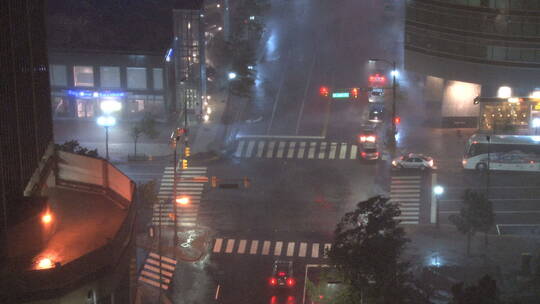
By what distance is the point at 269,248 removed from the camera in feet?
135

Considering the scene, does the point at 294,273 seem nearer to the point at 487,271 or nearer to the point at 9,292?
the point at 487,271

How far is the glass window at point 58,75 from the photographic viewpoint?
71.5m

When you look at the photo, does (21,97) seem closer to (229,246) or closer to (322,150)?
(229,246)

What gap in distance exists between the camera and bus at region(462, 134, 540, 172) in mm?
53844

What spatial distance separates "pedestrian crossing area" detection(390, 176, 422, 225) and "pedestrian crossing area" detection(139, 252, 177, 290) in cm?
1503

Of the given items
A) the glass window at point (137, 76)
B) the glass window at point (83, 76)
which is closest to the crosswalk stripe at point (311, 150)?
the glass window at point (137, 76)

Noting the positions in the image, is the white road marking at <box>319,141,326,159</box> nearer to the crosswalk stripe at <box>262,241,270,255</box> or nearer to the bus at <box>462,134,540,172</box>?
the bus at <box>462,134,540,172</box>

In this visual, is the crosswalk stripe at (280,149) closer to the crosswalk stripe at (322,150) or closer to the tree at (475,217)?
the crosswalk stripe at (322,150)

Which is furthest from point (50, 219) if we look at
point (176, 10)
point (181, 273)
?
point (176, 10)

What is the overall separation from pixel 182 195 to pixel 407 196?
624 inches

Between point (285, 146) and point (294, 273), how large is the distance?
25077 millimetres

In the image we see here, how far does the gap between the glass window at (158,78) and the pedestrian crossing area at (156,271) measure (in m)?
34.3

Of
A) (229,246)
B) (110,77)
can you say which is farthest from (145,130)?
(229,246)

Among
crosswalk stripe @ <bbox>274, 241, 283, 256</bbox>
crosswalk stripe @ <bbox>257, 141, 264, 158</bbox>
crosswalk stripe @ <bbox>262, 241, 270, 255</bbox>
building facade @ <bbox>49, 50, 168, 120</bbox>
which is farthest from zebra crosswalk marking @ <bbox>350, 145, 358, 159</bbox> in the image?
building facade @ <bbox>49, 50, 168, 120</bbox>
